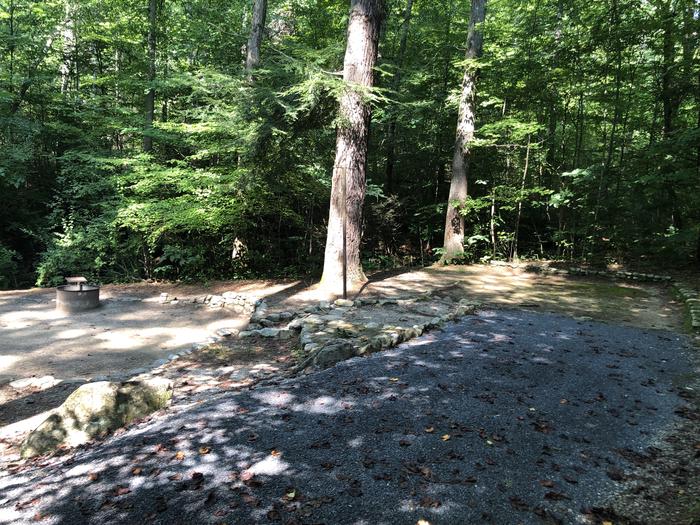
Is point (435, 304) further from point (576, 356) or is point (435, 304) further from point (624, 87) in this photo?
point (624, 87)

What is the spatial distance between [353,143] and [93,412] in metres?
6.02

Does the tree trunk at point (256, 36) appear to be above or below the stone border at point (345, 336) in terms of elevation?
above

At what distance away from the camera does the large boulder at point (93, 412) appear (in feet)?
11.7

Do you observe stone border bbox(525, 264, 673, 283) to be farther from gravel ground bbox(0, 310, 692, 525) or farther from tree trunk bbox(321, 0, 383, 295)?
gravel ground bbox(0, 310, 692, 525)

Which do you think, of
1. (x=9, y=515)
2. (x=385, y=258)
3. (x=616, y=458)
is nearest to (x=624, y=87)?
(x=385, y=258)

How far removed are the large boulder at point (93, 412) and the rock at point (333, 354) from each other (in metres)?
1.56

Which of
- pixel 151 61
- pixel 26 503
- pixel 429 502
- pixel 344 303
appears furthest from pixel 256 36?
pixel 429 502

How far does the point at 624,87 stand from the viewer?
37.4 feet

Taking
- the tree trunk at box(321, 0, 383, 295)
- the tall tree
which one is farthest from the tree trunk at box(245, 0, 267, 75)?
the tall tree

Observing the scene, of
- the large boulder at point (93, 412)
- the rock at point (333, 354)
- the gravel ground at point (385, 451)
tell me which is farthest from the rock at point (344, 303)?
the large boulder at point (93, 412)

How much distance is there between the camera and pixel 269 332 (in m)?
6.54

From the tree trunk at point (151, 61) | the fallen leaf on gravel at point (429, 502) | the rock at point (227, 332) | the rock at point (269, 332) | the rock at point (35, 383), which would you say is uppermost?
the tree trunk at point (151, 61)

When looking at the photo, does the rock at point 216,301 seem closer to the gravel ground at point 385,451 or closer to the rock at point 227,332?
the rock at point 227,332

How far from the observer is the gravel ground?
235 cm
